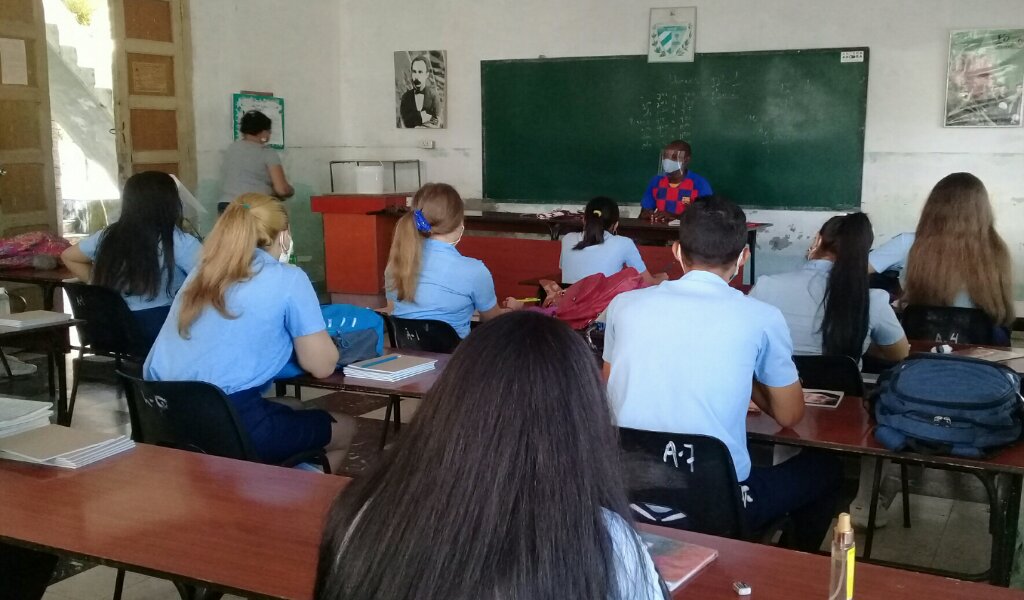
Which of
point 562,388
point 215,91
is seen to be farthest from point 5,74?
point 562,388

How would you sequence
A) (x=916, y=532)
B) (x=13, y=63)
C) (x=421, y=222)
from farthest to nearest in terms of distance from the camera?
1. (x=13, y=63)
2. (x=421, y=222)
3. (x=916, y=532)

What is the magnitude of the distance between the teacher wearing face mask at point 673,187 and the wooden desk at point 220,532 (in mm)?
5284

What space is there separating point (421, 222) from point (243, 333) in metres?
1.21

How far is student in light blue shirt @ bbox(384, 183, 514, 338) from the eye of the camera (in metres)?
3.59

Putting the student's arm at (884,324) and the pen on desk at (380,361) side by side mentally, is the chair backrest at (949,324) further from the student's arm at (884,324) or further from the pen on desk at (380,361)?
the pen on desk at (380,361)

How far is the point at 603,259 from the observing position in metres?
4.61

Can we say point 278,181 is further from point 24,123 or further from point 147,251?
point 147,251

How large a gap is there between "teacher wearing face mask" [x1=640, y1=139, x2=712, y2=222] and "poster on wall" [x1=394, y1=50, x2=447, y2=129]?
2278mm

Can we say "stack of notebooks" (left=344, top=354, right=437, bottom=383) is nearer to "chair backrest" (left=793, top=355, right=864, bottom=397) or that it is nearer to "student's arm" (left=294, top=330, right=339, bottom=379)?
"student's arm" (left=294, top=330, right=339, bottom=379)

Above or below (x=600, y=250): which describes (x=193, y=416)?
below

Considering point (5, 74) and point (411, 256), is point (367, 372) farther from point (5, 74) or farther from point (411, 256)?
point (5, 74)

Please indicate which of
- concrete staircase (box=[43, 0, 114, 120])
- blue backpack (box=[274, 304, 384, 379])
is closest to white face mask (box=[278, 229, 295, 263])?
blue backpack (box=[274, 304, 384, 379])

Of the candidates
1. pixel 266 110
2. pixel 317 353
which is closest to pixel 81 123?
pixel 266 110

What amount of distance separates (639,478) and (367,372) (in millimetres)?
1016
